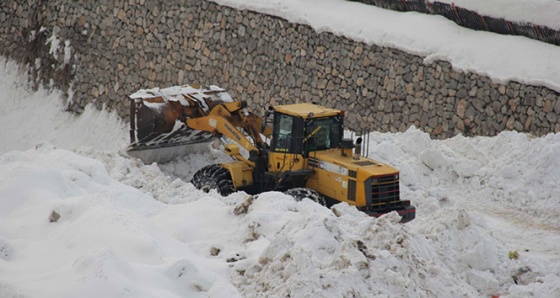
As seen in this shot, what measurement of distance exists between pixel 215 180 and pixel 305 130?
170 cm

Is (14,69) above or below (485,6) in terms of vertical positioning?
below

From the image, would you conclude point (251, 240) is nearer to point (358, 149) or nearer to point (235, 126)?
point (358, 149)

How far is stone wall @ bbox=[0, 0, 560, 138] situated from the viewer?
61.3 feet

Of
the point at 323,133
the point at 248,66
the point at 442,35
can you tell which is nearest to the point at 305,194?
the point at 323,133

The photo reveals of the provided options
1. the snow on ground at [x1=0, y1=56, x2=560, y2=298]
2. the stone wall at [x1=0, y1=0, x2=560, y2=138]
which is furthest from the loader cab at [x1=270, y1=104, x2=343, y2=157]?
the stone wall at [x1=0, y1=0, x2=560, y2=138]

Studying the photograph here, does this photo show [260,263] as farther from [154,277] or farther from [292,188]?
[292,188]

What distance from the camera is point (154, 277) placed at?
29.2 ft

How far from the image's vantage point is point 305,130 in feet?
47.3

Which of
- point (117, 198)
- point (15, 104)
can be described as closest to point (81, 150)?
point (117, 198)

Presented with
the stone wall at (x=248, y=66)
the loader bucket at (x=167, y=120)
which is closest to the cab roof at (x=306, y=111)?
the loader bucket at (x=167, y=120)

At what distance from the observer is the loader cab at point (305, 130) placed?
14414mm

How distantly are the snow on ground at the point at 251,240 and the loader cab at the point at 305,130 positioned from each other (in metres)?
1.47

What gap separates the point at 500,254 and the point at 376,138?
18.4 feet

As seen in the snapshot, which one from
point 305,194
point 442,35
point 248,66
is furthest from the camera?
point 248,66
